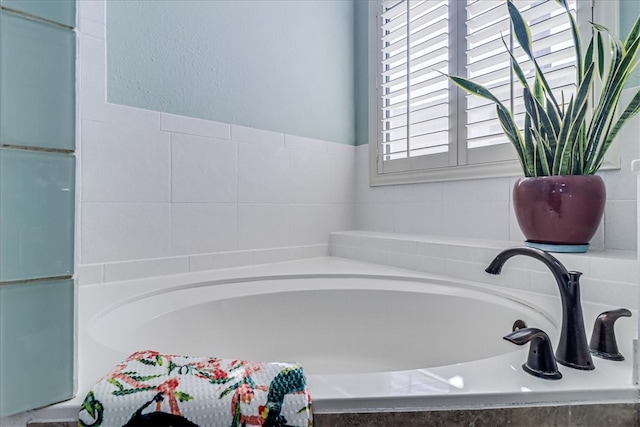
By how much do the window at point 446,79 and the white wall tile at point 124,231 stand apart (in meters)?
1.09

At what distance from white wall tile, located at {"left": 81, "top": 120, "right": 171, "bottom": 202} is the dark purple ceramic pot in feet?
4.08

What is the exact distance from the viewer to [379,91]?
1.90 meters

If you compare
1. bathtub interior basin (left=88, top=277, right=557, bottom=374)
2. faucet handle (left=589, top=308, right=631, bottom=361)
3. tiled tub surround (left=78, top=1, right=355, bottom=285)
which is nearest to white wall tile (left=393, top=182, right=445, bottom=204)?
tiled tub surround (left=78, top=1, right=355, bottom=285)

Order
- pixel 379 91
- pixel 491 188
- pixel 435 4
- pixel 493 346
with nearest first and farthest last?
pixel 493 346 → pixel 491 188 → pixel 435 4 → pixel 379 91

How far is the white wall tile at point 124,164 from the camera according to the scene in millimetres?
1169

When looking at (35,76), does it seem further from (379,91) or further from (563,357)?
(379,91)

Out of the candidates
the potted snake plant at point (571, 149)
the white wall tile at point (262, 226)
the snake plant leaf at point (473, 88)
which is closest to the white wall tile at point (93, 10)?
the white wall tile at point (262, 226)

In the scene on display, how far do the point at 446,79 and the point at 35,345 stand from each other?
1.68m

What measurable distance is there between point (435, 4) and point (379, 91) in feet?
1.52

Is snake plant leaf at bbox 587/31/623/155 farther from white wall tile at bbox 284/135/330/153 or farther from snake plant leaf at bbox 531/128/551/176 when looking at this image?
white wall tile at bbox 284/135/330/153

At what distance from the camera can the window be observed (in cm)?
127

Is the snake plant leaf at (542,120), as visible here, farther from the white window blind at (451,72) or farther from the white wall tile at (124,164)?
the white wall tile at (124,164)

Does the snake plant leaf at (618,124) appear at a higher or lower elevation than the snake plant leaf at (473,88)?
lower

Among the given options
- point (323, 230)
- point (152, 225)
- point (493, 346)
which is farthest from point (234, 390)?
point (323, 230)
